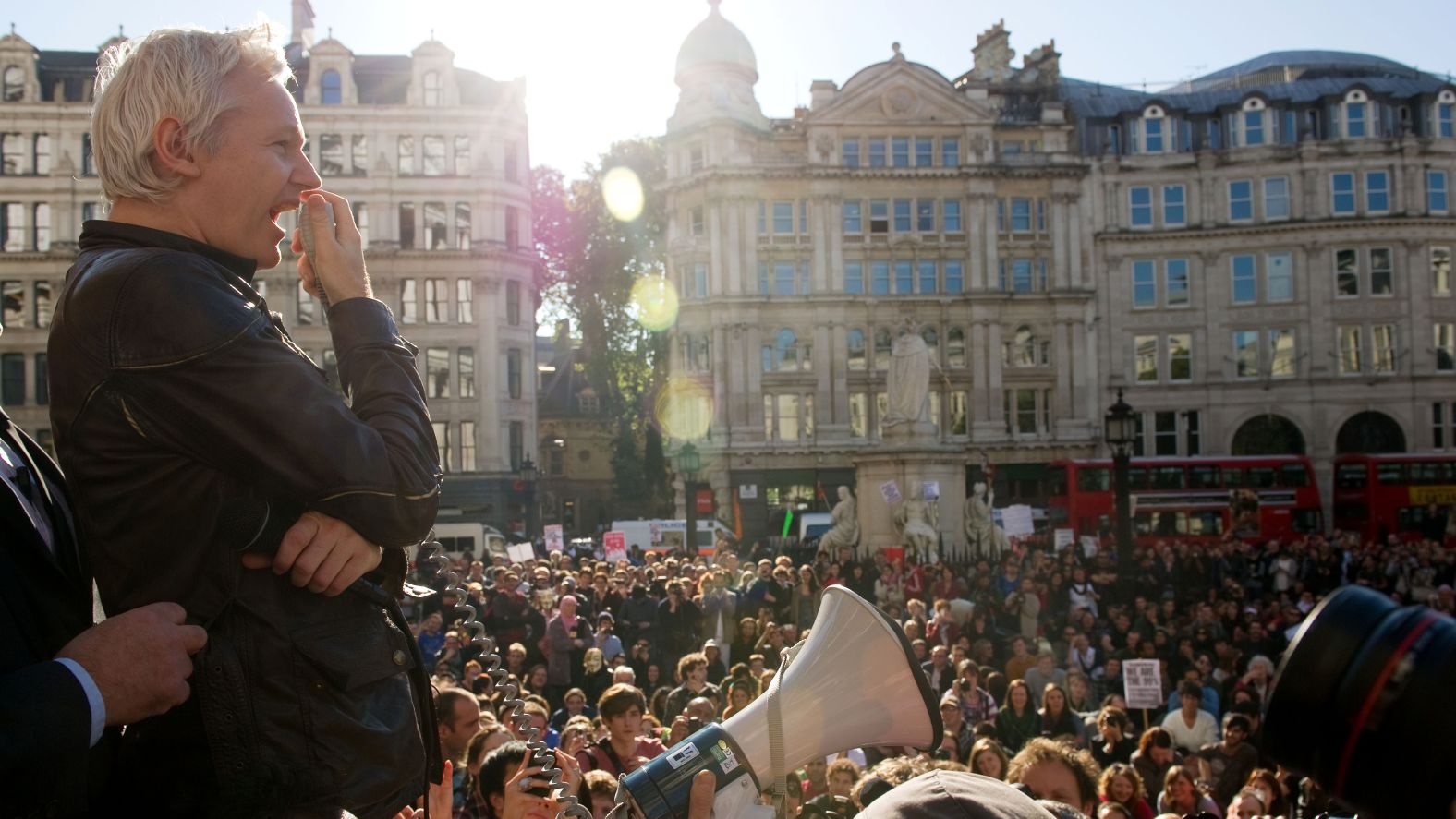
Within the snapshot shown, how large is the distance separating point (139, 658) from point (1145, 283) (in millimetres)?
57523

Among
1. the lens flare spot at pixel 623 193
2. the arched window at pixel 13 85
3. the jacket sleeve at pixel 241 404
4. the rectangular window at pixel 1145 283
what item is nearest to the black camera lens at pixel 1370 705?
the jacket sleeve at pixel 241 404

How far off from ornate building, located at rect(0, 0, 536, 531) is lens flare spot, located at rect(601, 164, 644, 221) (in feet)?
22.9

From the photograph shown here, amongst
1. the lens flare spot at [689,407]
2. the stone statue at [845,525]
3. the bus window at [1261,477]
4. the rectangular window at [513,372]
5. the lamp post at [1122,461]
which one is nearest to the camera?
the lamp post at [1122,461]

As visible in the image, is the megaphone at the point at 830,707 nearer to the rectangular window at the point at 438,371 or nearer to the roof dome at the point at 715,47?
the rectangular window at the point at 438,371

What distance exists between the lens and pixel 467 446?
4975 cm

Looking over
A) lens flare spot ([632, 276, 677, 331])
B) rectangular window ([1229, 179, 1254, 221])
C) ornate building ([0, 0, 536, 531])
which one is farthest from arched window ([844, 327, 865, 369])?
rectangular window ([1229, 179, 1254, 221])

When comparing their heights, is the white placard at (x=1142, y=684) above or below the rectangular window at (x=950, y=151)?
below

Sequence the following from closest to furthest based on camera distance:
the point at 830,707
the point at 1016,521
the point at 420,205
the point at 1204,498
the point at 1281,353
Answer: the point at 830,707 → the point at 1016,521 → the point at 1204,498 → the point at 420,205 → the point at 1281,353

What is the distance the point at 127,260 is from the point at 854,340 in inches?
2075

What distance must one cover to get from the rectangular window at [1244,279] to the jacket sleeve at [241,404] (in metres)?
57.9

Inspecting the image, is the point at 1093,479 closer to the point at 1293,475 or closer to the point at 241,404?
the point at 1293,475

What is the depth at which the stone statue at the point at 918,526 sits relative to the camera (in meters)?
24.4

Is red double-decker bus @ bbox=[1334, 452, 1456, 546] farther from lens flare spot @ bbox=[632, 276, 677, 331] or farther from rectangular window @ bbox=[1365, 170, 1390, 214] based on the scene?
lens flare spot @ bbox=[632, 276, 677, 331]

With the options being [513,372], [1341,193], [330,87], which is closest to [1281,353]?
[1341,193]
